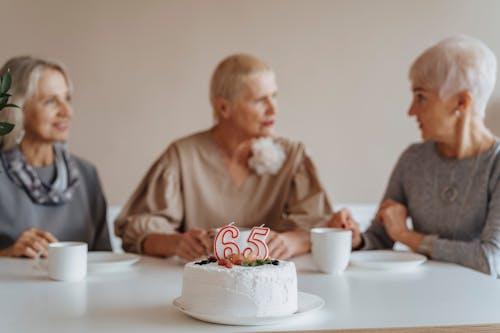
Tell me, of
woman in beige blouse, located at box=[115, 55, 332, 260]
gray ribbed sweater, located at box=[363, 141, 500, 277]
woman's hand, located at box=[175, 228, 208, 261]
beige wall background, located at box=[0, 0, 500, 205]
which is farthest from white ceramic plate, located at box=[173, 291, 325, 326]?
beige wall background, located at box=[0, 0, 500, 205]

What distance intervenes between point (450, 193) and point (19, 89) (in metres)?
1.51

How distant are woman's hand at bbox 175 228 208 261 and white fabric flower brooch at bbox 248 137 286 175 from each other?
1.93 ft

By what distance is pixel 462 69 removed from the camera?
6.97 feet

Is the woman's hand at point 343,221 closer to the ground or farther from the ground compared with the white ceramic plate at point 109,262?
farther from the ground

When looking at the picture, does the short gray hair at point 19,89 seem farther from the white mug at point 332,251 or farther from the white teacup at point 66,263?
the white mug at point 332,251

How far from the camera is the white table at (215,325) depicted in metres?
1.21

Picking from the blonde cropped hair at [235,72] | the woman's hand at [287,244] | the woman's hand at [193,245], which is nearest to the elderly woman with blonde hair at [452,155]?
the woman's hand at [287,244]

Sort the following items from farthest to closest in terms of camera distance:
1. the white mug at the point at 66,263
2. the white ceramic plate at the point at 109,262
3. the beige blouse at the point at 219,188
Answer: the beige blouse at the point at 219,188 < the white ceramic plate at the point at 109,262 < the white mug at the point at 66,263

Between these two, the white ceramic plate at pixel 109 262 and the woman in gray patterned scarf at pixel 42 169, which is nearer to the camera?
the white ceramic plate at pixel 109 262

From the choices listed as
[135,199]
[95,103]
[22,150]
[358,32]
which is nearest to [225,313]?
[135,199]

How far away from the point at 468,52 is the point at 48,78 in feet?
4.74

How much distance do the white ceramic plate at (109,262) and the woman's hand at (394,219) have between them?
0.79 m

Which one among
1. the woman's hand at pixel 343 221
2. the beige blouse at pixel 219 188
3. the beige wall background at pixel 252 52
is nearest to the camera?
the woman's hand at pixel 343 221

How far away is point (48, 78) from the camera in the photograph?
2.45 m
